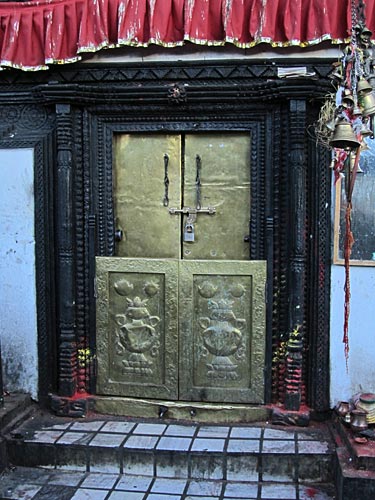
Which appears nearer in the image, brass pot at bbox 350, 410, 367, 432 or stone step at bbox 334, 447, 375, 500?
stone step at bbox 334, 447, 375, 500

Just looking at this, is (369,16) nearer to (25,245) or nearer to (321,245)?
(321,245)

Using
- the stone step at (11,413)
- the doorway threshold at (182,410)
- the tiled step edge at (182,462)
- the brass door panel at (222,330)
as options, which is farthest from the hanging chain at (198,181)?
the stone step at (11,413)

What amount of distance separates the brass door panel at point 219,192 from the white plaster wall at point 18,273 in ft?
4.15

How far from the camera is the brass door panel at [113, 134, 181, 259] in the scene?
483 cm

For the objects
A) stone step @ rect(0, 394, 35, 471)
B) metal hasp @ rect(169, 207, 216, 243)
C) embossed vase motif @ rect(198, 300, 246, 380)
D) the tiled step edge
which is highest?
metal hasp @ rect(169, 207, 216, 243)

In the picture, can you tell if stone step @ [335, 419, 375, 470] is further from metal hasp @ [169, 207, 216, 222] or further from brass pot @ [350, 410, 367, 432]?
metal hasp @ [169, 207, 216, 222]

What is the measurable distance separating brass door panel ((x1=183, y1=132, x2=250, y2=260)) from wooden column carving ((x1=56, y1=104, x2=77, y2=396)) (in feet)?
2.99

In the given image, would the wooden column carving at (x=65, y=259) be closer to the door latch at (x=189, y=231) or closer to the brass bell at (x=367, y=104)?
the door latch at (x=189, y=231)

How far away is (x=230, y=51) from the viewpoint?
14.9ft

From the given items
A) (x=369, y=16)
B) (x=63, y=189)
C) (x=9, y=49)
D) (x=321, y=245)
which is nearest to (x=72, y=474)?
(x=63, y=189)

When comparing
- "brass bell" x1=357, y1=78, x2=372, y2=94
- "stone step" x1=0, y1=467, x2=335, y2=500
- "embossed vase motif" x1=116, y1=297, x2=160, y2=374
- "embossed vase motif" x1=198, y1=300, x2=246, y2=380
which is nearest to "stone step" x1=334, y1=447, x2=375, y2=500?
"stone step" x1=0, y1=467, x2=335, y2=500

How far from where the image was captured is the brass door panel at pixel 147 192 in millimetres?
4832

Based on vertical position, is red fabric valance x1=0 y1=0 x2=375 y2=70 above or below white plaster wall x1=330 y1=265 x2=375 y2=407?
above

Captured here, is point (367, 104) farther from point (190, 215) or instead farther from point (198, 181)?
point (190, 215)
